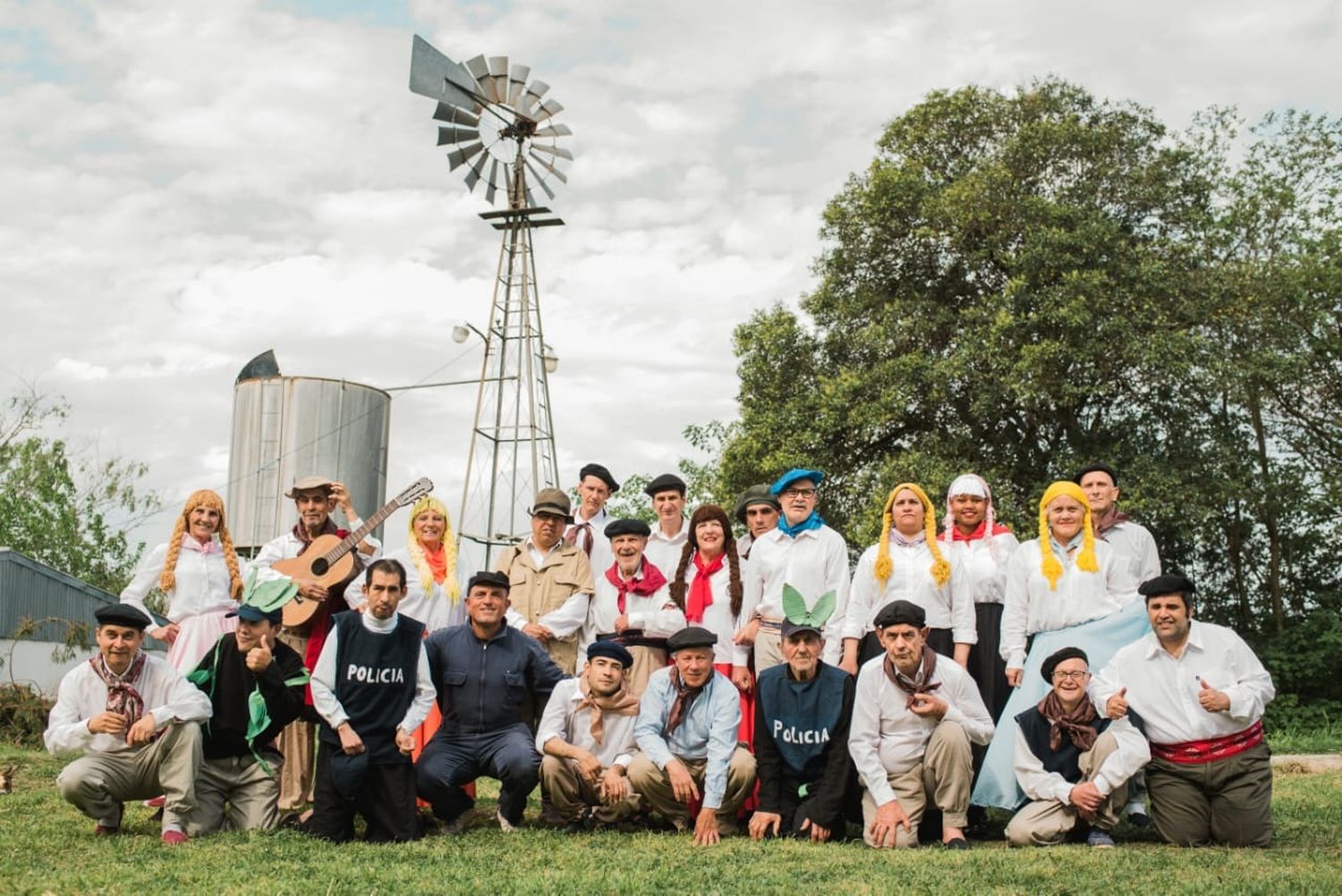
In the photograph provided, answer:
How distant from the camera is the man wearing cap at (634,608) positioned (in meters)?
7.89

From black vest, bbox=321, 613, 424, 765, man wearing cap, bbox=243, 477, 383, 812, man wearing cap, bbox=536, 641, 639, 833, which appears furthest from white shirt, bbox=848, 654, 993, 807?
man wearing cap, bbox=243, 477, 383, 812

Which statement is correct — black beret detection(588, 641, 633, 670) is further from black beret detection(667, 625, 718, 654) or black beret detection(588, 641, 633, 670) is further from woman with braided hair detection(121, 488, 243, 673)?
woman with braided hair detection(121, 488, 243, 673)

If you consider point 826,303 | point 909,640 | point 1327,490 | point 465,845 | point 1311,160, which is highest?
point 1311,160

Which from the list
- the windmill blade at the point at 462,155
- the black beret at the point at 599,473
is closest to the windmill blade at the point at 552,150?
the windmill blade at the point at 462,155

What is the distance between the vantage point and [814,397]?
19359mm

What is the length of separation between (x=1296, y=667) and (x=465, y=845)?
1746 cm

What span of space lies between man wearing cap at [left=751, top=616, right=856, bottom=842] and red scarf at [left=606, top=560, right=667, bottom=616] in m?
1.23

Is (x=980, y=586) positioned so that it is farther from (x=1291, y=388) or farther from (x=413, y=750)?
(x=1291, y=388)

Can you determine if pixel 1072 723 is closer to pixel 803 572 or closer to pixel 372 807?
pixel 803 572

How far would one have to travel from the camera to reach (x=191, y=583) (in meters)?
7.91

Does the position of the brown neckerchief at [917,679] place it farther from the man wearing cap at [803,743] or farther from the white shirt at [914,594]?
the white shirt at [914,594]

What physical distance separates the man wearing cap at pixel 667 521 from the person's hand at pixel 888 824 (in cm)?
240

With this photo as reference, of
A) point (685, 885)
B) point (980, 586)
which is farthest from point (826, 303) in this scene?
point (685, 885)

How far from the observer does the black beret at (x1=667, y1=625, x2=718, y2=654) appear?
7.16 meters
